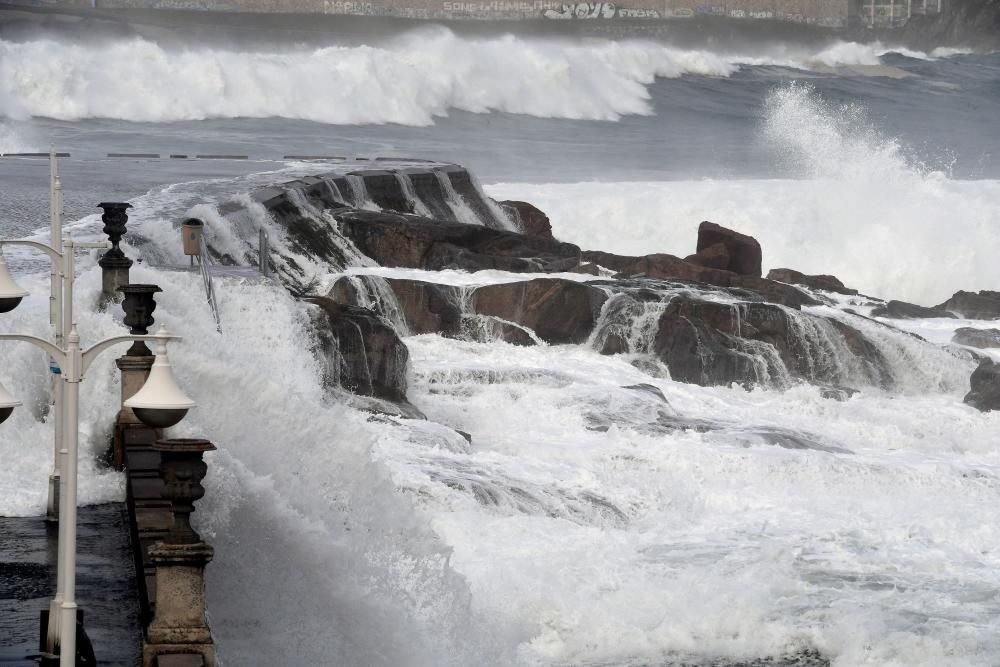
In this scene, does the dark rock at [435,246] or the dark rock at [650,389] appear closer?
the dark rock at [650,389]

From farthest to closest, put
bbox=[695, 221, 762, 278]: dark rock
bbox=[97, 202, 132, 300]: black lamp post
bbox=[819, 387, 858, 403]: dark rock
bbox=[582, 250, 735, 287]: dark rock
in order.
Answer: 1. bbox=[695, 221, 762, 278]: dark rock
2. bbox=[582, 250, 735, 287]: dark rock
3. bbox=[819, 387, 858, 403]: dark rock
4. bbox=[97, 202, 132, 300]: black lamp post

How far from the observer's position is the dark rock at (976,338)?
31109 mm

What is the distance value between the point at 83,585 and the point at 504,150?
2314 inches

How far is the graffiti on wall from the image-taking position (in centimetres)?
9738

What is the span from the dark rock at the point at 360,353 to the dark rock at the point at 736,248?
1297 cm

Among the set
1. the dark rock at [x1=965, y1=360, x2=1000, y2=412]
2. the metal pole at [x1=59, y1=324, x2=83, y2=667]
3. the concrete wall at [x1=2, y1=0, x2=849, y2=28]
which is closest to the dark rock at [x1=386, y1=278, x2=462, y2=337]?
the dark rock at [x1=965, y1=360, x2=1000, y2=412]

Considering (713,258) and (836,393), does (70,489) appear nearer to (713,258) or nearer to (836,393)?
(836,393)

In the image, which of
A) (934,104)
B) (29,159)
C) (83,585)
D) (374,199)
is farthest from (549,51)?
(83,585)

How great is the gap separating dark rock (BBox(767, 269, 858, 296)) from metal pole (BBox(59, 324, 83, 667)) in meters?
27.6

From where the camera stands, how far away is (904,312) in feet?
110

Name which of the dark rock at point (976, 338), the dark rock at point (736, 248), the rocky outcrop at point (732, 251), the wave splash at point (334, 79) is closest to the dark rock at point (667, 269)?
the rocky outcrop at point (732, 251)

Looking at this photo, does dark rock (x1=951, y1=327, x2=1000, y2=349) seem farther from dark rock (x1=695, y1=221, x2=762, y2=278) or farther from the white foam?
the white foam

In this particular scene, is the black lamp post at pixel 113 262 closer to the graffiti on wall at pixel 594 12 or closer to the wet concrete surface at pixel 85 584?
the wet concrete surface at pixel 85 584

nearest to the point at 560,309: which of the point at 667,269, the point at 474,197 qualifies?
the point at 667,269
